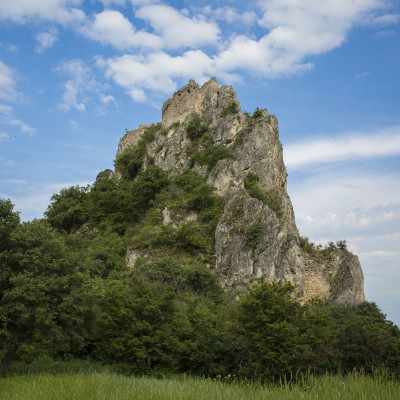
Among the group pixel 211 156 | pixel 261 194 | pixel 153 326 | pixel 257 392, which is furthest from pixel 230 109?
pixel 257 392

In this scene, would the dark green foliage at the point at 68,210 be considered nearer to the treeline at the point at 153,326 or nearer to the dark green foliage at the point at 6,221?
the treeline at the point at 153,326

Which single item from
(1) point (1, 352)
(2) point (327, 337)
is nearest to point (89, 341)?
(1) point (1, 352)

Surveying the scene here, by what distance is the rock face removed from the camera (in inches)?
1312

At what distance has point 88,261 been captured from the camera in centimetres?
2033

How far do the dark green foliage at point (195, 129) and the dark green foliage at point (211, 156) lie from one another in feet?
13.1

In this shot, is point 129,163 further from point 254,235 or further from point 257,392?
point 257,392

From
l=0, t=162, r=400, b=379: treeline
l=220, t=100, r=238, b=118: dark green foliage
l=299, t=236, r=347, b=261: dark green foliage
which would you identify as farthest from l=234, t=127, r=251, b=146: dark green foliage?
l=0, t=162, r=400, b=379: treeline

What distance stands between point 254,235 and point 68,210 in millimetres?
22535

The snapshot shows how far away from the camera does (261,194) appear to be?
3916cm

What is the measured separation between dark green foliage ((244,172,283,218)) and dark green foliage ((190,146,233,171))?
362cm

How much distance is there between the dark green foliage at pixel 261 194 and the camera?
127ft

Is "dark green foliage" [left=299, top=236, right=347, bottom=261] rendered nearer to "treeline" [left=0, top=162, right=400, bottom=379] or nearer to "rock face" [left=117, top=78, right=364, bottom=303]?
"rock face" [left=117, top=78, right=364, bottom=303]

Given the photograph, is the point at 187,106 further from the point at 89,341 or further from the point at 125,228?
the point at 89,341

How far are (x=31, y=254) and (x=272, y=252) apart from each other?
21.0m
